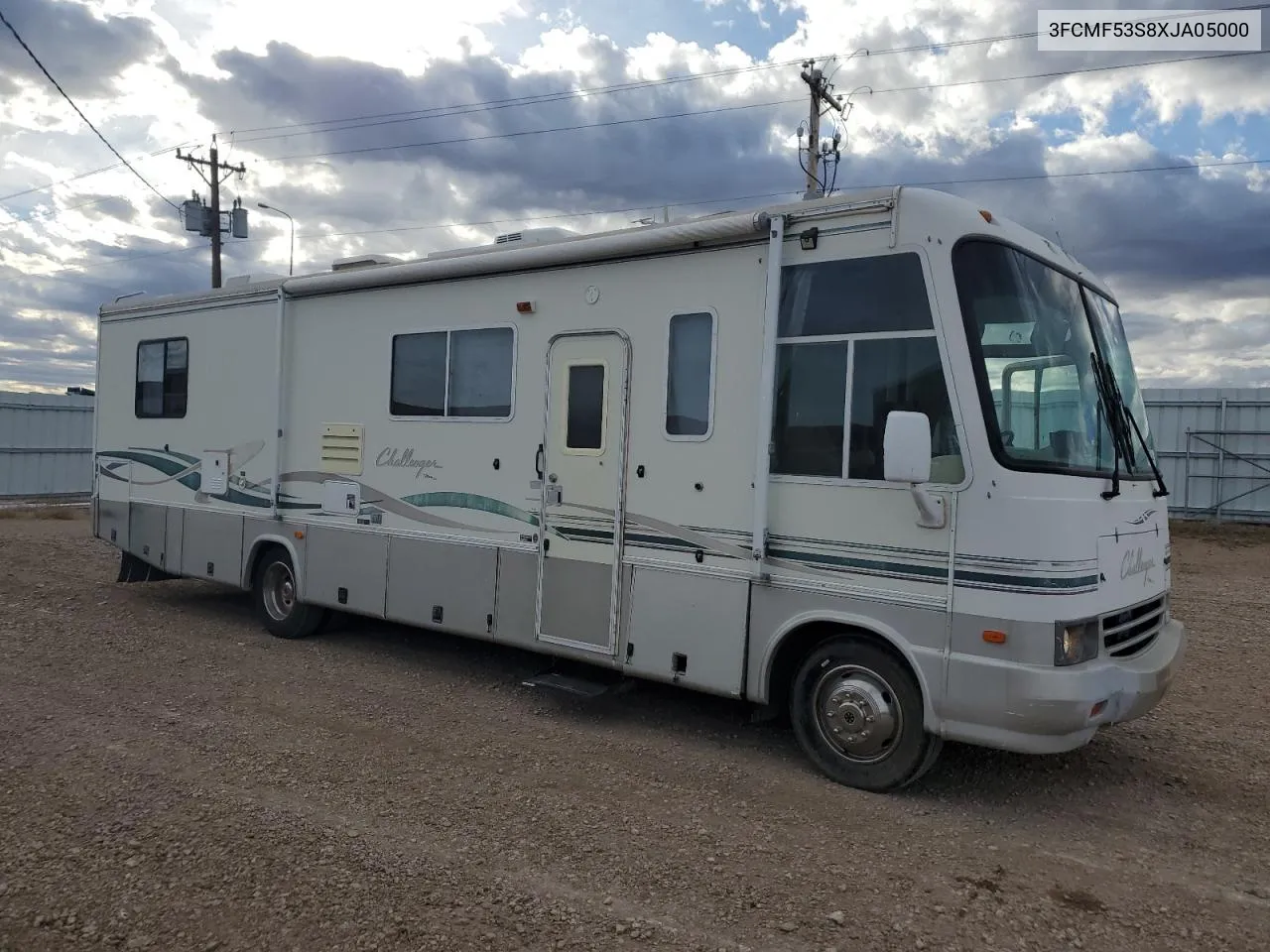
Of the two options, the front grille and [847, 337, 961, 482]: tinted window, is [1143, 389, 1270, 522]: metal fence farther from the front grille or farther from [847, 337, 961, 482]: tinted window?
[847, 337, 961, 482]: tinted window

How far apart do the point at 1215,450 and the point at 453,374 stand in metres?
15.6

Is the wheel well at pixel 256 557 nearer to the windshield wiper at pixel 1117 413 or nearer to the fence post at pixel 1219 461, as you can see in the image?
the windshield wiper at pixel 1117 413

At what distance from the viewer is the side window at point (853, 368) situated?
488 cm

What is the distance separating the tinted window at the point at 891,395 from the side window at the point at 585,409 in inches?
70.4

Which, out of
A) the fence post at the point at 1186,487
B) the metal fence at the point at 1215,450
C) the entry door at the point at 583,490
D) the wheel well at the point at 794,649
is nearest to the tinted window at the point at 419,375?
the entry door at the point at 583,490

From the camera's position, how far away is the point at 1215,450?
17.4 metres

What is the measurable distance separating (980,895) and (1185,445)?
16409mm

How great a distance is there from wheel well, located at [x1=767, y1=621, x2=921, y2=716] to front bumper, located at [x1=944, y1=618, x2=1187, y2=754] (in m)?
0.61

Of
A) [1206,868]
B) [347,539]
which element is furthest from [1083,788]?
[347,539]

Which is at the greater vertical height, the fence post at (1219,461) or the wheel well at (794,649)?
the fence post at (1219,461)

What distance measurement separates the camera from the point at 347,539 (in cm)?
791

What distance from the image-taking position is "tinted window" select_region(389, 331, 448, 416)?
7309 mm

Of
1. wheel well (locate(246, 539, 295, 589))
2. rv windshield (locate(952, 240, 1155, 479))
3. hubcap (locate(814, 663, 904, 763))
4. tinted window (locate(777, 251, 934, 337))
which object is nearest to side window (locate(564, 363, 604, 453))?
tinted window (locate(777, 251, 934, 337))

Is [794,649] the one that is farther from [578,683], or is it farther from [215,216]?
[215,216]
